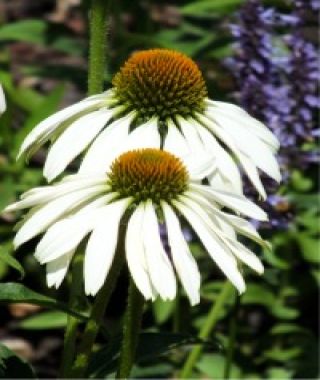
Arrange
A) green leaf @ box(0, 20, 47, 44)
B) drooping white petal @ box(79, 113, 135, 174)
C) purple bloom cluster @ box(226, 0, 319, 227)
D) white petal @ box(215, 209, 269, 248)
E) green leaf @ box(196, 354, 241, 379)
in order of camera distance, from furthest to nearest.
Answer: green leaf @ box(0, 20, 47, 44), green leaf @ box(196, 354, 241, 379), purple bloom cluster @ box(226, 0, 319, 227), drooping white petal @ box(79, 113, 135, 174), white petal @ box(215, 209, 269, 248)

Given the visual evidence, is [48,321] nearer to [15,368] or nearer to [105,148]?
[15,368]

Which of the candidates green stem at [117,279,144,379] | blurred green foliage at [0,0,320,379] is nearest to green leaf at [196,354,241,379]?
blurred green foliage at [0,0,320,379]

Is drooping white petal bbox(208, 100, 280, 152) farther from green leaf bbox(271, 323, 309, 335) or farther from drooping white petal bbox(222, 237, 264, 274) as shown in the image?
green leaf bbox(271, 323, 309, 335)

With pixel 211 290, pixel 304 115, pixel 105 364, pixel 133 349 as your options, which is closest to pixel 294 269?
pixel 211 290

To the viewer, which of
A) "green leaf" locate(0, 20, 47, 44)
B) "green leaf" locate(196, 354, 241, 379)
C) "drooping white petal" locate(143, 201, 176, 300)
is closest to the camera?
"drooping white petal" locate(143, 201, 176, 300)

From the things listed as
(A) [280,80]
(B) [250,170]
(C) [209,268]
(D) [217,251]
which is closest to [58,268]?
(D) [217,251]

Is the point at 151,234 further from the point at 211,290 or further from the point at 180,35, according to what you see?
the point at 180,35
